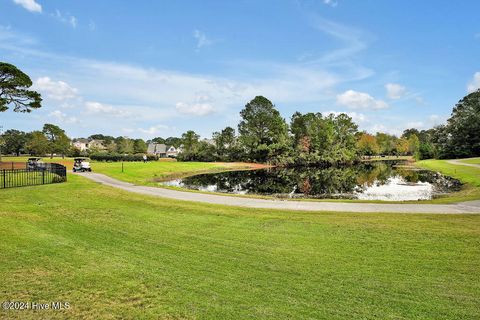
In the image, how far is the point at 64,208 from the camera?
1291 cm

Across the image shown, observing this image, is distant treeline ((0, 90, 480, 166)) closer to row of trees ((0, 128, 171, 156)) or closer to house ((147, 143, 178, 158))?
row of trees ((0, 128, 171, 156))

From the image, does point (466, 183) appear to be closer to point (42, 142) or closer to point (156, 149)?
point (42, 142)

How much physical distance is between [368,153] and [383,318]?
10813cm

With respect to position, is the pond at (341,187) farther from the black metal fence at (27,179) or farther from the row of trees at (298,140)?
the row of trees at (298,140)

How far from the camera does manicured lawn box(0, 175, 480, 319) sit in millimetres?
5105

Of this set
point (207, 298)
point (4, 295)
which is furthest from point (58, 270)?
point (207, 298)

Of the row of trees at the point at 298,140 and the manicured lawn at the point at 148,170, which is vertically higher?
the row of trees at the point at 298,140

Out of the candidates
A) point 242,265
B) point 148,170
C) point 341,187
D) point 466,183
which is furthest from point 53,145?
point 242,265

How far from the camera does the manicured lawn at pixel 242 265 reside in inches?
201

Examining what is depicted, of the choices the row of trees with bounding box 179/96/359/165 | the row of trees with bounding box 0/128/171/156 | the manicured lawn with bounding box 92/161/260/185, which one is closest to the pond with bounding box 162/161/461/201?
the manicured lawn with bounding box 92/161/260/185

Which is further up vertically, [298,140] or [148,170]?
[298,140]

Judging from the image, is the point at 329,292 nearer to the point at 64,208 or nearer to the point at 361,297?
the point at 361,297

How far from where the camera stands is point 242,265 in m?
6.96

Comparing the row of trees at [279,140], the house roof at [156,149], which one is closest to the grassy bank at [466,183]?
the row of trees at [279,140]
